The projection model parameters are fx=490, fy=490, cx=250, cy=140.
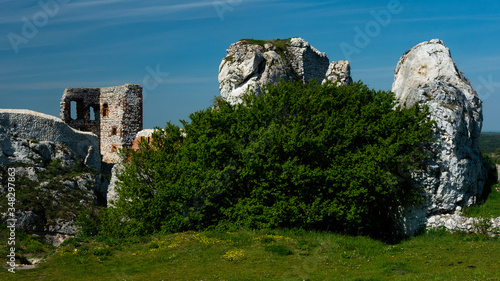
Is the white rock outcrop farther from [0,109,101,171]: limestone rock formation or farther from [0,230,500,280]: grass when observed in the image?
[0,109,101,171]: limestone rock formation

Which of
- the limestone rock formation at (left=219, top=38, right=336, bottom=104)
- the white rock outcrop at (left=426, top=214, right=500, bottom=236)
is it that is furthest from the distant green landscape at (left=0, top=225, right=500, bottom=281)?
the limestone rock formation at (left=219, top=38, right=336, bottom=104)

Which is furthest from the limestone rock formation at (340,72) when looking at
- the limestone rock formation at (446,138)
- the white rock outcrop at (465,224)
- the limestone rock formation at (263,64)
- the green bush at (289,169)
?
the white rock outcrop at (465,224)

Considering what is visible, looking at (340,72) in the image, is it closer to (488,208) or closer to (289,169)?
(488,208)

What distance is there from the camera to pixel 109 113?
4972 cm

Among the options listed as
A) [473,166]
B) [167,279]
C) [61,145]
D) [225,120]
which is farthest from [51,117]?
[473,166]

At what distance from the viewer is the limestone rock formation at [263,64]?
4397cm

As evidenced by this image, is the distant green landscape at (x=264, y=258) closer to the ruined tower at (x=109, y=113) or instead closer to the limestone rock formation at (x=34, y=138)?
the limestone rock formation at (x=34, y=138)

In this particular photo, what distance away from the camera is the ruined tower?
160 feet

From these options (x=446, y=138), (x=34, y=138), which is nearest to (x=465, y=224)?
(x=446, y=138)

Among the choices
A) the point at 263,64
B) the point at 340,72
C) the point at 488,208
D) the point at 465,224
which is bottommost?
the point at 465,224

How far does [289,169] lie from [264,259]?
721cm

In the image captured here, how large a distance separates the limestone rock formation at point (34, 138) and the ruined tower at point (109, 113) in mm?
4072

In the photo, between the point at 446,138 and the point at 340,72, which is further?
the point at 340,72

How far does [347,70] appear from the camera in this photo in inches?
1709
